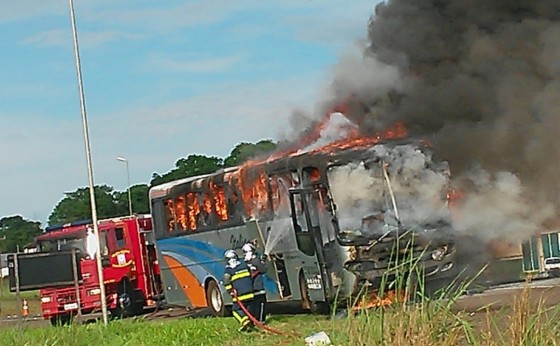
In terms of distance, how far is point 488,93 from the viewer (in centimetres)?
1698

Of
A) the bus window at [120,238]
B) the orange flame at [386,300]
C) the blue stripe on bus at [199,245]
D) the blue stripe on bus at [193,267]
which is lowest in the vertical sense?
the orange flame at [386,300]

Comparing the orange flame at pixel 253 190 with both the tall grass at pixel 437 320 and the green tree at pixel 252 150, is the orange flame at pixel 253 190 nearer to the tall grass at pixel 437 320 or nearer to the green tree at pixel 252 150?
the green tree at pixel 252 150

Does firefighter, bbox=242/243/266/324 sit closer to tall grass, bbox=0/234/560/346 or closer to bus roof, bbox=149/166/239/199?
bus roof, bbox=149/166/239/199

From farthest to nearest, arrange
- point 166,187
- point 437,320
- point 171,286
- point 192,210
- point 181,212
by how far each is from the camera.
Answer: point 171,286 < point 166,187 < point 181,212 < point 192,210 < point 437,320

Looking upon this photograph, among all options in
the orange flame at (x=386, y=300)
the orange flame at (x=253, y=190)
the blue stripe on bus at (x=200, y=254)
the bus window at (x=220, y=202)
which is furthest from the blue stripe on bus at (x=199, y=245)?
the orange flame at (x=386, y=300)

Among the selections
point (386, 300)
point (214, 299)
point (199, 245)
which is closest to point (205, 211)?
point (199, 245)

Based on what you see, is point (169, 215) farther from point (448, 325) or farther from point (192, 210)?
point (448, 325)

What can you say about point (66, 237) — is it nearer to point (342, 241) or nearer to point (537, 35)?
point (342, 241)

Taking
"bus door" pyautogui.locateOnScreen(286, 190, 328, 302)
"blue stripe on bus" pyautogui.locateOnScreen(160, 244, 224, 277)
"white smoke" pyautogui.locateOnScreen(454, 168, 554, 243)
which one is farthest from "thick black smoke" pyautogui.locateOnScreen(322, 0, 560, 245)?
"blue stripe on bus" pyautogui.locateOnScreen(160, 244, 224, 277)

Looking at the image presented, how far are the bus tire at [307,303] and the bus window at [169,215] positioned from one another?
565 centimetres

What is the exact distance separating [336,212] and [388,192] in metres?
0.95

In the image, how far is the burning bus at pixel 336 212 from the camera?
16453mm

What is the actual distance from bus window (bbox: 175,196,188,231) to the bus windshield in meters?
6.68

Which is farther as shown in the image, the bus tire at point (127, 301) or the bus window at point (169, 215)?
the bus tire at point (127, 301)
